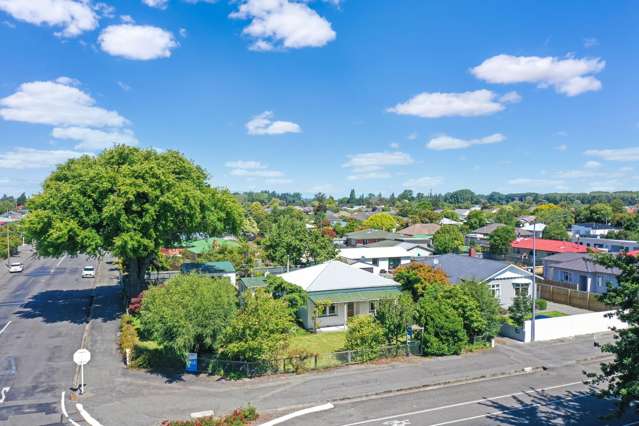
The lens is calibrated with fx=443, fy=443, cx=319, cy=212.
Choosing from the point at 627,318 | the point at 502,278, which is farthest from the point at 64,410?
the point at 502,278

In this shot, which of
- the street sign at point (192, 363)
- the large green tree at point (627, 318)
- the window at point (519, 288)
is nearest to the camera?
the large green tree at point (627, 318)

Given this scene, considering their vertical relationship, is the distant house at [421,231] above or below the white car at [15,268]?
above

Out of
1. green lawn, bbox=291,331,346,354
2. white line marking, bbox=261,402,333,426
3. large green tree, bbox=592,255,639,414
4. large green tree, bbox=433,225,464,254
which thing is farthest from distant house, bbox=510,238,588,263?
white line marking, bbox=261,402,333,426

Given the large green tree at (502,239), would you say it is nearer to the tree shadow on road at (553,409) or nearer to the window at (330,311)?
the window at (330,311)

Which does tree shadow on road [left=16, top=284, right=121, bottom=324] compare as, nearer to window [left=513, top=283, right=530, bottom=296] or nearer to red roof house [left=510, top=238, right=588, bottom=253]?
window [left=513, top=283, right=530, bottom=296]

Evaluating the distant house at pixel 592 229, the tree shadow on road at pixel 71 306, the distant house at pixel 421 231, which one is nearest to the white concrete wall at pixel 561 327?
the tree shadow on road at pixel 71 306

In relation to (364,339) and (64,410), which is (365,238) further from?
(64,410)
